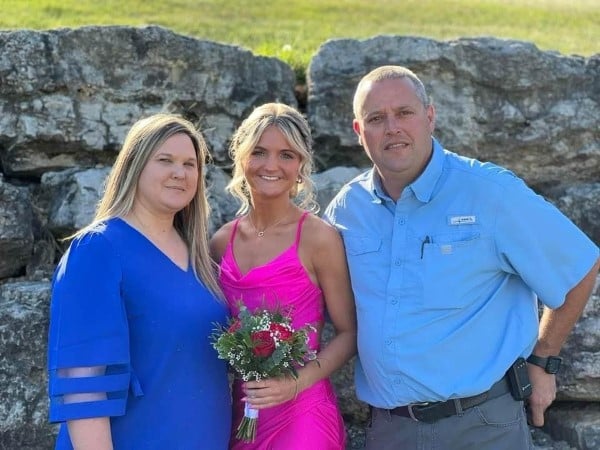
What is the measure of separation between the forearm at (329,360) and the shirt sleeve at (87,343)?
3.15 ft

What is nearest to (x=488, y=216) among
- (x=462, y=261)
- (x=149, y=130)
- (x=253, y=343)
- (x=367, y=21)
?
(x=462, y=261)

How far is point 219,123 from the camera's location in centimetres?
632

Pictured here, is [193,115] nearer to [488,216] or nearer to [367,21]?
[488,216]

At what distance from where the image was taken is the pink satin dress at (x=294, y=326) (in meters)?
4.33

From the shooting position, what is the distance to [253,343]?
12.6 ft

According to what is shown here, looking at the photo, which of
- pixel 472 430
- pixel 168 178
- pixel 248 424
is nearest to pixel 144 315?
pixel 168 178

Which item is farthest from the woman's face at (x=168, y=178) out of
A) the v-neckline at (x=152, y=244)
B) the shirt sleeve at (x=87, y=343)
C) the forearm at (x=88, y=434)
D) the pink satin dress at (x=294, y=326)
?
the forearm at (x=88, y=434)

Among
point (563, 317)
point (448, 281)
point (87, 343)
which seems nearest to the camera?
point (87, 343)

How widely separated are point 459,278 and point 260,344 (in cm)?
109

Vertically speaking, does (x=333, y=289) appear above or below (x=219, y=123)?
below

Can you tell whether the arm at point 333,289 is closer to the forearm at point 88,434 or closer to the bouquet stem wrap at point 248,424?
the bouquet stem wrap at point 248,424

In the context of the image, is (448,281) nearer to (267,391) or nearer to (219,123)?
(267,391)

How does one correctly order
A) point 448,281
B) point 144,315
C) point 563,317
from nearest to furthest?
1. point 144,315
2. point 448,281
3. point 563,317

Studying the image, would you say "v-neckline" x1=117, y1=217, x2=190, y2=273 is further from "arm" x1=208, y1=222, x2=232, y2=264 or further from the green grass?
the green grass
